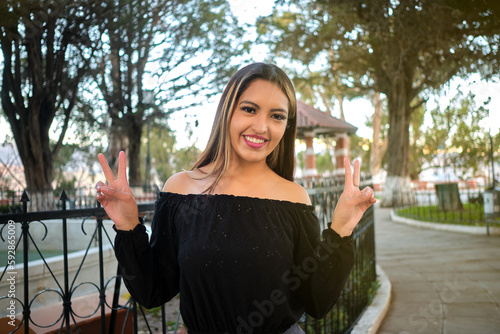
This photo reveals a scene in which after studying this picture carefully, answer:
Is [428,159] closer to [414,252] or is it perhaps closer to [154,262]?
[414,252]

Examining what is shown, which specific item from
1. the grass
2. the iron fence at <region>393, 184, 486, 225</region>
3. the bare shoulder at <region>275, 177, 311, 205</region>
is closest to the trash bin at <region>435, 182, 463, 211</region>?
the iron fence at <region>393, 184, 486, 225</region>

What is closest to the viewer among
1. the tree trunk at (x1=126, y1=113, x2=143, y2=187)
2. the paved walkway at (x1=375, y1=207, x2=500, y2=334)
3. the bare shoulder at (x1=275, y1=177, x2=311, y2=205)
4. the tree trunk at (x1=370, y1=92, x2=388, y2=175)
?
the bare shoulder at (x1=275, y1=177, x2=311, y2=205)

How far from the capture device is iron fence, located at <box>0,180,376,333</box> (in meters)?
2.09

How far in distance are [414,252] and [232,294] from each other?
7.02 meters

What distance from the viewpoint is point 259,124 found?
5.42 feet

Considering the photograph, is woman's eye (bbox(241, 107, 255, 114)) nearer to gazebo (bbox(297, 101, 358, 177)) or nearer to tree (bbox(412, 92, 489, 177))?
gazebo (bbox(297, 101, 358, 177))

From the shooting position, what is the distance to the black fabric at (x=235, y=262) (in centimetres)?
152

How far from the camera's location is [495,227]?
8.67 m

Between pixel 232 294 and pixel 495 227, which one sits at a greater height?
pixel 232 294

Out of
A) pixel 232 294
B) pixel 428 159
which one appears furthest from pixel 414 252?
pixel 428 159

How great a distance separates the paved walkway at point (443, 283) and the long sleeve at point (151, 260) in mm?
2957

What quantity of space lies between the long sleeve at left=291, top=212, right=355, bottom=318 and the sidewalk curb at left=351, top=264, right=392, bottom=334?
7.68 ft

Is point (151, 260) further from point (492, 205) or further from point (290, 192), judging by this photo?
point (492, 205)

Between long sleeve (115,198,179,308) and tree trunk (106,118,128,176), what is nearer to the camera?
long sleeve (115,198,179,308)
